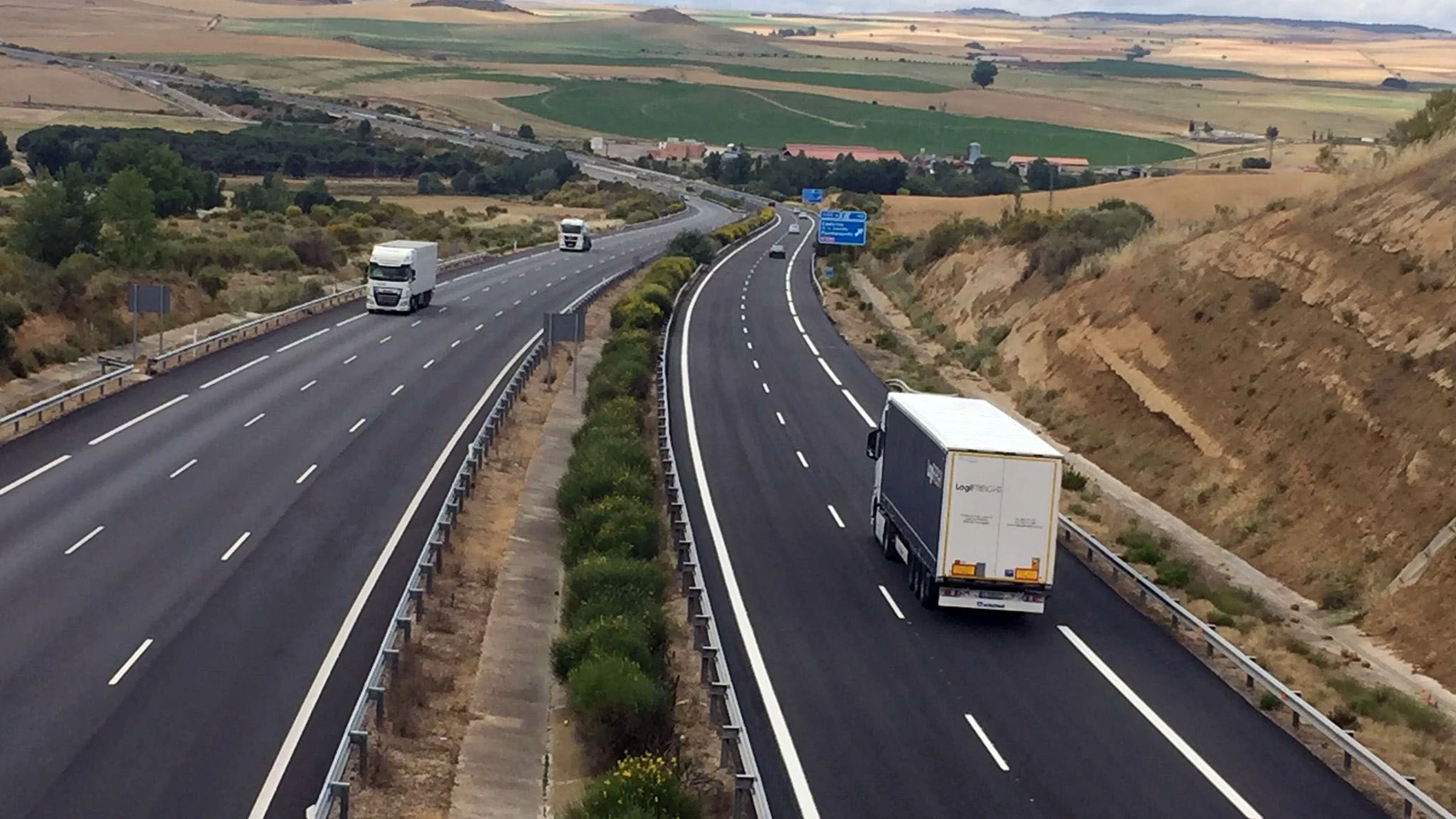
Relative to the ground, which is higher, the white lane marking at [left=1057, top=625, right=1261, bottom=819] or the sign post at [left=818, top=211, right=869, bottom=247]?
the white lane marking at [left=1057, top=625, right=1261, bottom=819]

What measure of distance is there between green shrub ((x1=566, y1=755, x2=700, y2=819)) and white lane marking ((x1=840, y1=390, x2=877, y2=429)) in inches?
1034

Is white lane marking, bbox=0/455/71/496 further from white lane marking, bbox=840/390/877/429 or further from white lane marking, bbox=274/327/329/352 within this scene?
white lane marking, bbox=840/390/877/429

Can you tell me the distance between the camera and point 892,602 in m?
24.0

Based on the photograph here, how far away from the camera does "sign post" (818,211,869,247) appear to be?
8988 cm

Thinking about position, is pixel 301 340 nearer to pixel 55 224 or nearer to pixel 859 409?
pixel 55 224

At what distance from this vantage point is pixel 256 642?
1950 cm

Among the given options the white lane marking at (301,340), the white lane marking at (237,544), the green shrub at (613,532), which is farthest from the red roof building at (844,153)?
the white lane marking at (237,544)

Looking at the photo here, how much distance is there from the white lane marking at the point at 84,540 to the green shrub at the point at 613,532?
22.4 ft

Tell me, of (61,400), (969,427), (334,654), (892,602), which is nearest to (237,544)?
(334,654)

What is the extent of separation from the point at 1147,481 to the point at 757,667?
17.8 meters

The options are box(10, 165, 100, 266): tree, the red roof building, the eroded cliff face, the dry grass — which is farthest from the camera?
the red roof building

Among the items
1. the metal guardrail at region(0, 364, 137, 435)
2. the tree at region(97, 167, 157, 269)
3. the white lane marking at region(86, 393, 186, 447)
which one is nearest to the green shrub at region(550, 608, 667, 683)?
the white lane marking at region(86, 393, 186, 447)

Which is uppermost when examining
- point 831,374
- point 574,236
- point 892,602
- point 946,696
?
point 946,696

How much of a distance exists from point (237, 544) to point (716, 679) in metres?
9.11
